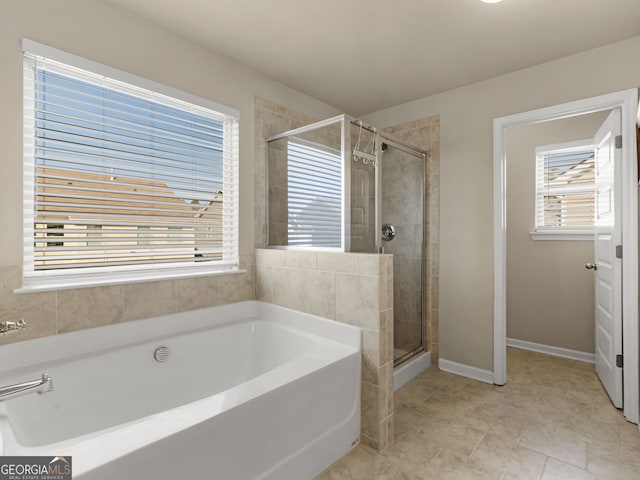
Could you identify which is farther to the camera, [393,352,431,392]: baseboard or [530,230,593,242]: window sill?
[530,230,593,242]: window sill

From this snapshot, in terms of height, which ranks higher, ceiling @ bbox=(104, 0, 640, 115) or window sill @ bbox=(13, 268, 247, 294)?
ceiling @ bbox=(104, 0, 640, 115)

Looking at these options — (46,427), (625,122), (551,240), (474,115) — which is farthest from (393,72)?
(46,427)

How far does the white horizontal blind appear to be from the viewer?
2240 millimetres

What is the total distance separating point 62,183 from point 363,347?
6.12 feet

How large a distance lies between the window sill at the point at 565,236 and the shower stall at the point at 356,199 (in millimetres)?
1318

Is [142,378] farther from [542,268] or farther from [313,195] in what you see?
[542,268]

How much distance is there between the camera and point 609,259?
A: 92.9 inches

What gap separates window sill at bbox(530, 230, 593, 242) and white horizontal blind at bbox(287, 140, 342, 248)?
2430 millimetres

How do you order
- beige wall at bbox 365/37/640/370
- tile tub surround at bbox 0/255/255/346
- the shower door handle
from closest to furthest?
tile tub surround at bbox 0/255/255/346 < beige wall at bbox 365/37/640/370 < the shower door handle

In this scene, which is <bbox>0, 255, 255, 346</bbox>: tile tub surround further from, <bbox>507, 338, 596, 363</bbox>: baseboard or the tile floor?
<bbox>507, 338, 596, 363</bbox>: baseboard

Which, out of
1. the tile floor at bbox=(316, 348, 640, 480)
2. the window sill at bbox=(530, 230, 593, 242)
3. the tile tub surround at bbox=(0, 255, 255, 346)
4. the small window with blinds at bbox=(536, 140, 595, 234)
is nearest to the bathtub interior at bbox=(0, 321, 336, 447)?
the tile tub surround at bbox=(0, 255, 255, 346)

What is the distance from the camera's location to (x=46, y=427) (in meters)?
1.47

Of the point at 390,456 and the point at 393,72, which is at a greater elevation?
the point at 393,72

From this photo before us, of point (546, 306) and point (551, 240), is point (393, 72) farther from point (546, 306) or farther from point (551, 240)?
point (546, 306)
